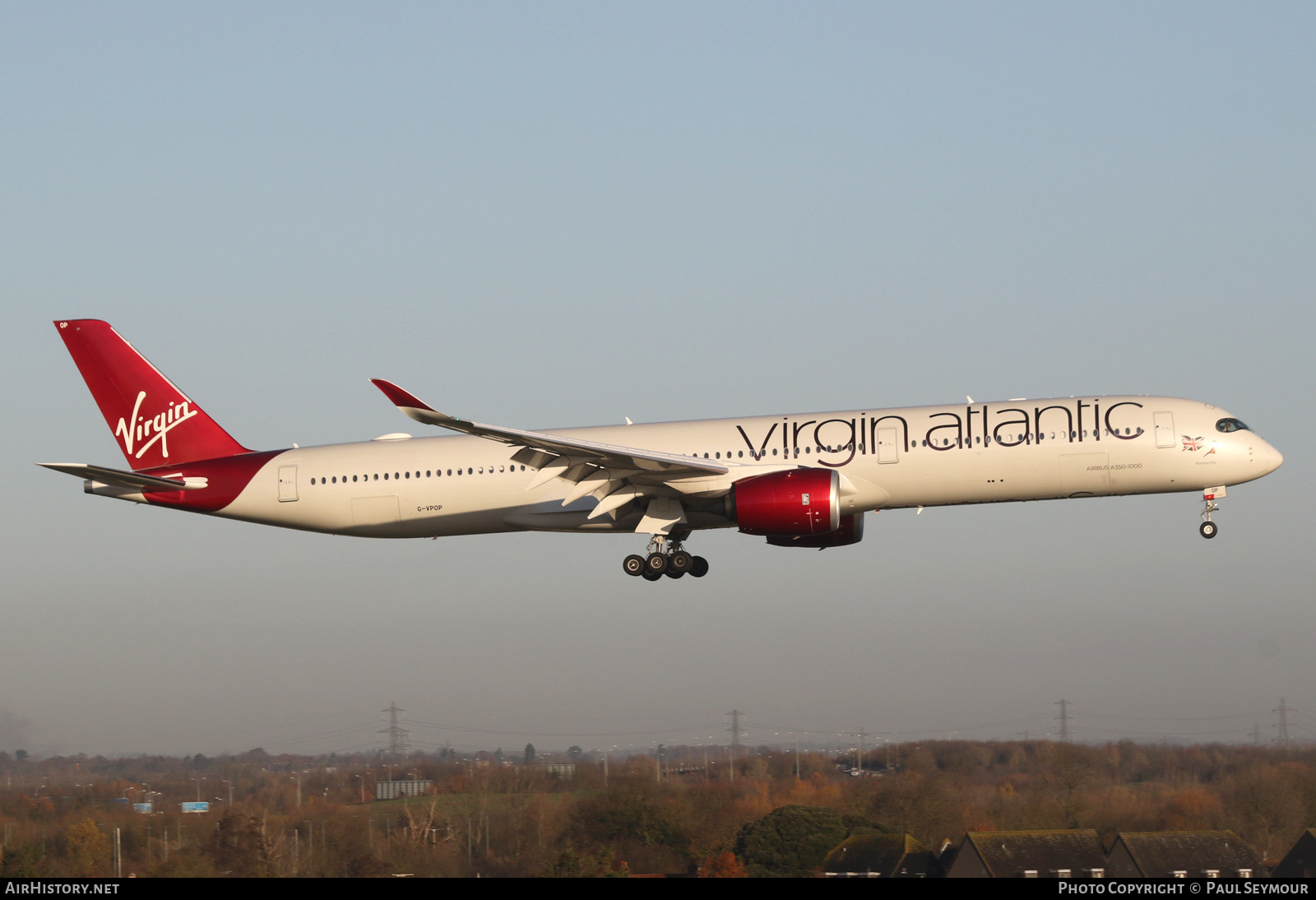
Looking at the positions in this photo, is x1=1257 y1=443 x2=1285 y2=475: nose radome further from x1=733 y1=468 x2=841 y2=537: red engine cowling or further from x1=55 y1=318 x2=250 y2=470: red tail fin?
x1=55 y1=318 x2=250 y2=470: red tail fin

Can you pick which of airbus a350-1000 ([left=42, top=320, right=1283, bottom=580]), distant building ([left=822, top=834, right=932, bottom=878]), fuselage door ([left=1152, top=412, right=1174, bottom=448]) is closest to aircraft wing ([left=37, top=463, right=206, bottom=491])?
airbus a350-1000 ([left=42, top=320, right=1283, bottom=580])

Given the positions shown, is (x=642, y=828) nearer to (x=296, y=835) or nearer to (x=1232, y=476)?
(x=296, y=835)

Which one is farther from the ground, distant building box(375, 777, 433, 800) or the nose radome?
the nose radome

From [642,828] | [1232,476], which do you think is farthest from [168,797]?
[1232,476]

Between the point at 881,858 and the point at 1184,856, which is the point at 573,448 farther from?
the point at 1184,856

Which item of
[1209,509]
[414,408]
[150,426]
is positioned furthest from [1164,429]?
→ [150,426]

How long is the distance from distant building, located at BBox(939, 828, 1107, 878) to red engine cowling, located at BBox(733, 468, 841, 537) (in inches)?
386

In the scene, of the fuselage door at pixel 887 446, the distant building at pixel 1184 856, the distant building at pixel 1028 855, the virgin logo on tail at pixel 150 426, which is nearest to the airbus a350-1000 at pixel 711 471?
the fuselage door at pixel 887 446

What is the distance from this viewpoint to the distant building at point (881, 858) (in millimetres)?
41031

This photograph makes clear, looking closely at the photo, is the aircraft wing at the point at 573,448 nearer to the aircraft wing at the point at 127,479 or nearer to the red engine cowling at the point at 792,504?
the red engine cowling at the point at 792,504

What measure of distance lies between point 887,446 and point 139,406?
73.7 feet

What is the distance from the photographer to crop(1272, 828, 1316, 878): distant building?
3897 cm

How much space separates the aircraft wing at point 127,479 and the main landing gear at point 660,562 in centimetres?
1271

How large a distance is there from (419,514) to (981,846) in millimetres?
17649
